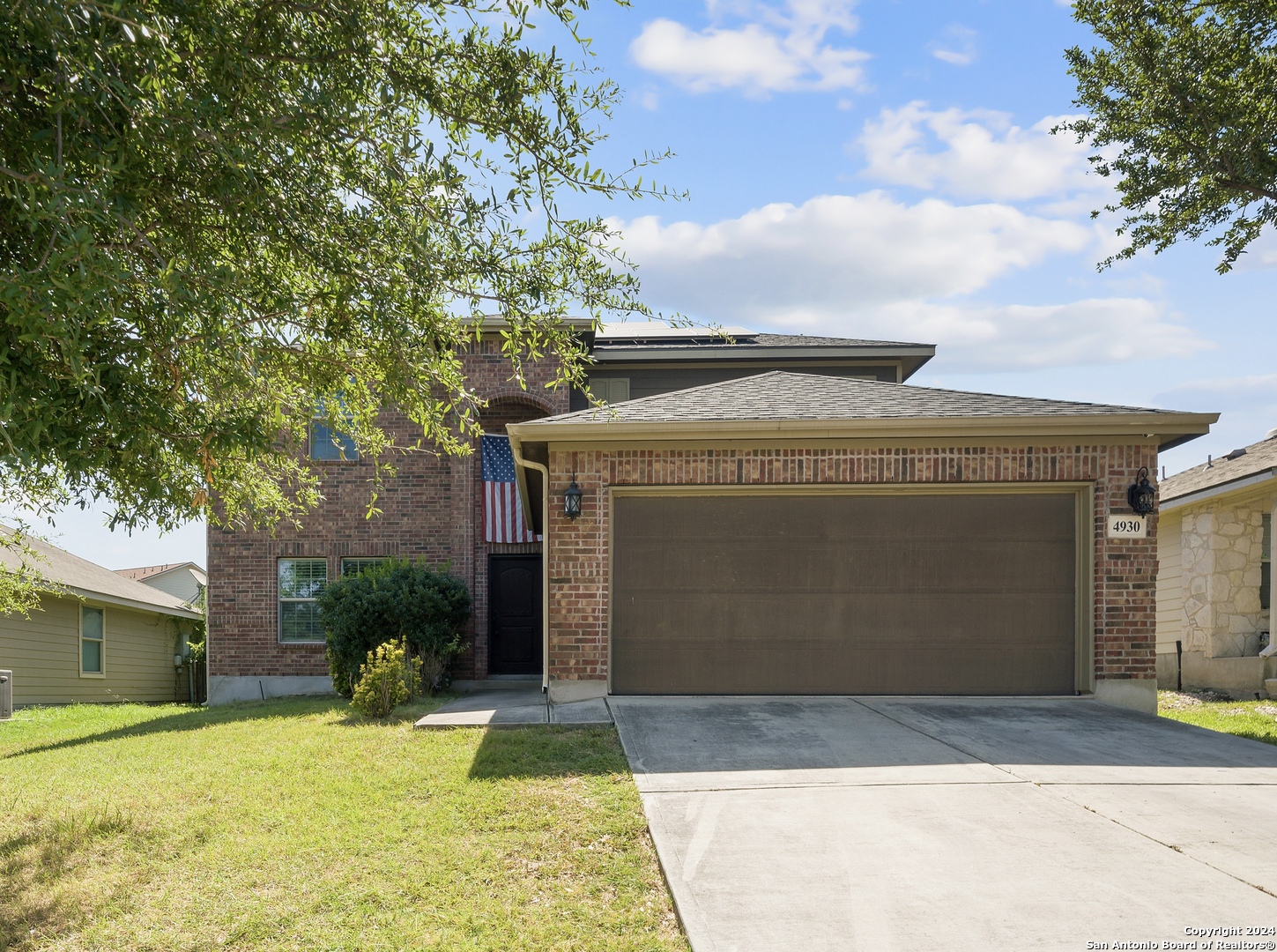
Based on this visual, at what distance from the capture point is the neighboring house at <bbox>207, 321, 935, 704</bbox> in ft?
55.8

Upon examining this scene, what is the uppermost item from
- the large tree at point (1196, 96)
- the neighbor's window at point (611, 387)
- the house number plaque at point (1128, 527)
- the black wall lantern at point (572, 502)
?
the large tree at point (1196, 96)

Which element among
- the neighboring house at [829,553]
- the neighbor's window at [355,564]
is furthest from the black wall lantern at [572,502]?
the neighbor's window at [355,564]

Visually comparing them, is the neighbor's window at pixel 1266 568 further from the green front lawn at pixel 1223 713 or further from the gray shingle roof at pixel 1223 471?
the green front lawn at pixel 1223 713

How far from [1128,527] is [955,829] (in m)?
5.92

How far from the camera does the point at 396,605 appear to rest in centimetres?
1449

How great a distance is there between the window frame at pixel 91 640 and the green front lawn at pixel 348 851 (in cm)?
1290

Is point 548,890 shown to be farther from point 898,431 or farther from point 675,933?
point 898,431

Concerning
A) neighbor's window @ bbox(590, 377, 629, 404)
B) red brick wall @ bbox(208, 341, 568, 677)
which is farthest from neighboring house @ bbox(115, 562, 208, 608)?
neighbor's window @ bbox(590, 377, 629, 404)

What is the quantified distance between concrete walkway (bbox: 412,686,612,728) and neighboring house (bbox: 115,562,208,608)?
96.4 ft

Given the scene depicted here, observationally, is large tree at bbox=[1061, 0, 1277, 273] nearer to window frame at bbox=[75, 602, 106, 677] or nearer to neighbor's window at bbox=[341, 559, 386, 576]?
neighbor's window at bbox=[341, 559, 386, 576]

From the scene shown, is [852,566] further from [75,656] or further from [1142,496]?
[75,656]

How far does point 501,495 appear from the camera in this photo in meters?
15.9

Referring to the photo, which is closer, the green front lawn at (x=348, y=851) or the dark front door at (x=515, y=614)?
the green front lawn at (x=348, y=851)

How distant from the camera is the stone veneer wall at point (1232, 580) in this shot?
1484 cm
